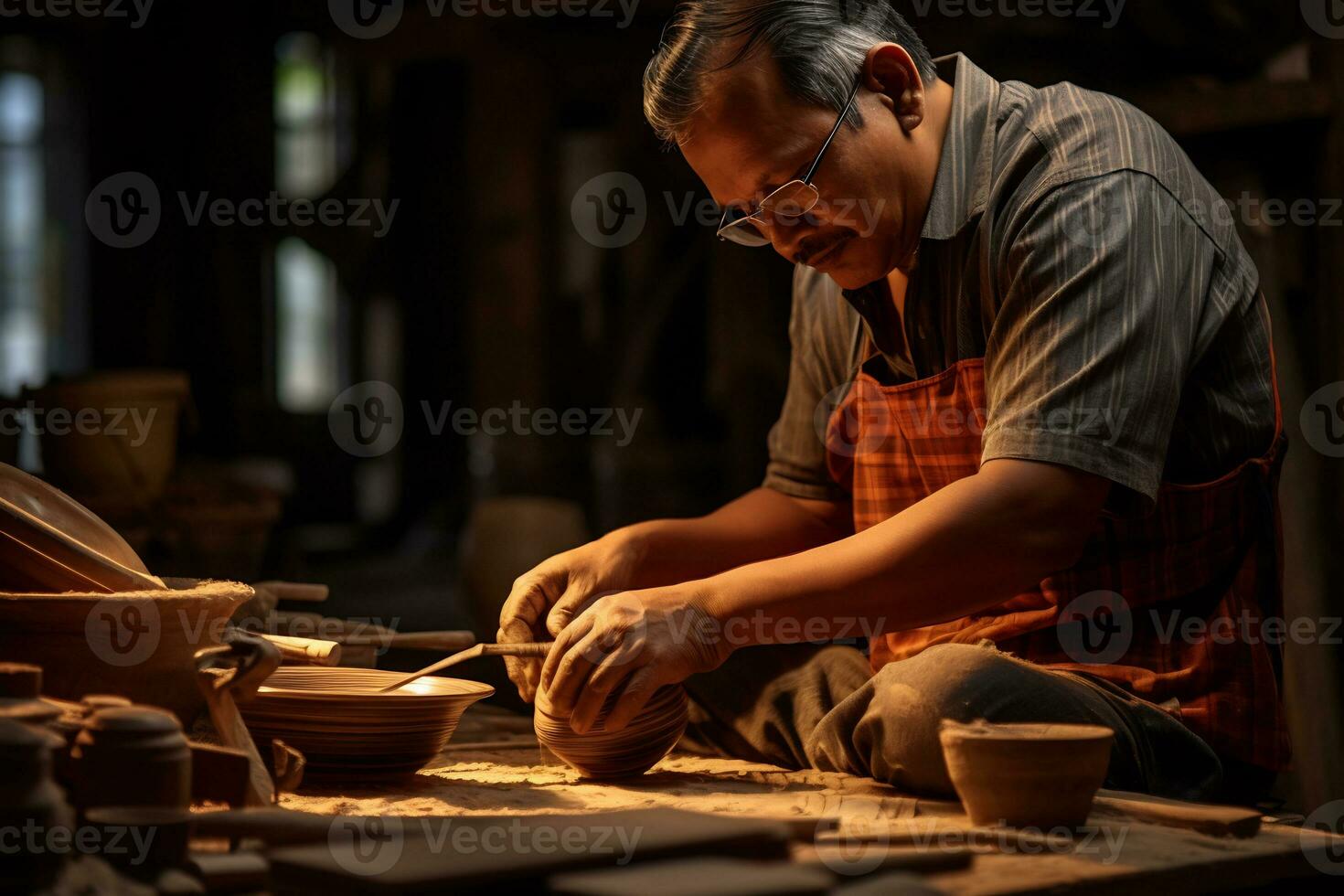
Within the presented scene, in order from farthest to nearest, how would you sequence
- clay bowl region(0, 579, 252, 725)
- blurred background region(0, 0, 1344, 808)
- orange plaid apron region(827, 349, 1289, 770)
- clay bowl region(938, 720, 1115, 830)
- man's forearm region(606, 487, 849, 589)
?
blurred background region(0, 0, 1344, 808) < man's forearm region(606, 487, 849, 589) < orange plaid apron region(827, 349, 1289, 770) < clay bowl region(0, 579, 252, 725) < clay bowl region(938, 720, 1115, 830)

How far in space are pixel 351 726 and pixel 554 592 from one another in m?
0.58

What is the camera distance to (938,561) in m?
2.54

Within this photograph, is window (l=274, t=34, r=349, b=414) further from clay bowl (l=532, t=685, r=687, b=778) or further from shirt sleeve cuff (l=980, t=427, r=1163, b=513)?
shirt sleeve cuff (l=980, t=427, r=1163, b=513)

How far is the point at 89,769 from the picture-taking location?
1.96 metres

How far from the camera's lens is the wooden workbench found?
2.03 metres

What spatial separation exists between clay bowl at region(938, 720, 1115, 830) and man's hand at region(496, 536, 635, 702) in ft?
3.15

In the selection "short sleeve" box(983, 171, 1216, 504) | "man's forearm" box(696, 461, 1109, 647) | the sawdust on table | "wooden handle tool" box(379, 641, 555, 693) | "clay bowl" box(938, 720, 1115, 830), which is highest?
"short sleeve" box(983, 171, 1216, 504)

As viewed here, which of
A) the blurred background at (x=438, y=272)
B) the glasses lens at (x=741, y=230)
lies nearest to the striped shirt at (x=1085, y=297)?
the glasses lens at (x=741, y=230)

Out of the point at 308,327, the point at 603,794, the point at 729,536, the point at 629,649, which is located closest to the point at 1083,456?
the point at 629,649

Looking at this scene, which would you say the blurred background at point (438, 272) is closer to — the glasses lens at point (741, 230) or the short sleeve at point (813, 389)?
the short sleeve at point (813, 389)

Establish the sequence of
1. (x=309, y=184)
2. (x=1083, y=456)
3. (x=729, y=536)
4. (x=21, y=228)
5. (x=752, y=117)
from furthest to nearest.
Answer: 1. (x=309, y=184)
2. (x=21, y=228)
3. (x=729, y=536)
4. (x=752, y=117)
5. (x=1083, y=456)

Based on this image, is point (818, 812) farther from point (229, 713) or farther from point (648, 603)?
point (229, 713)

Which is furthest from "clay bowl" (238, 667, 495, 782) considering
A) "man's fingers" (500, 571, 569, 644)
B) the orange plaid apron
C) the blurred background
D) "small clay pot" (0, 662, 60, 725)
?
the blurred background

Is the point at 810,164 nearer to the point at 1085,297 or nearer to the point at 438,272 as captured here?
the point at 1085,297
